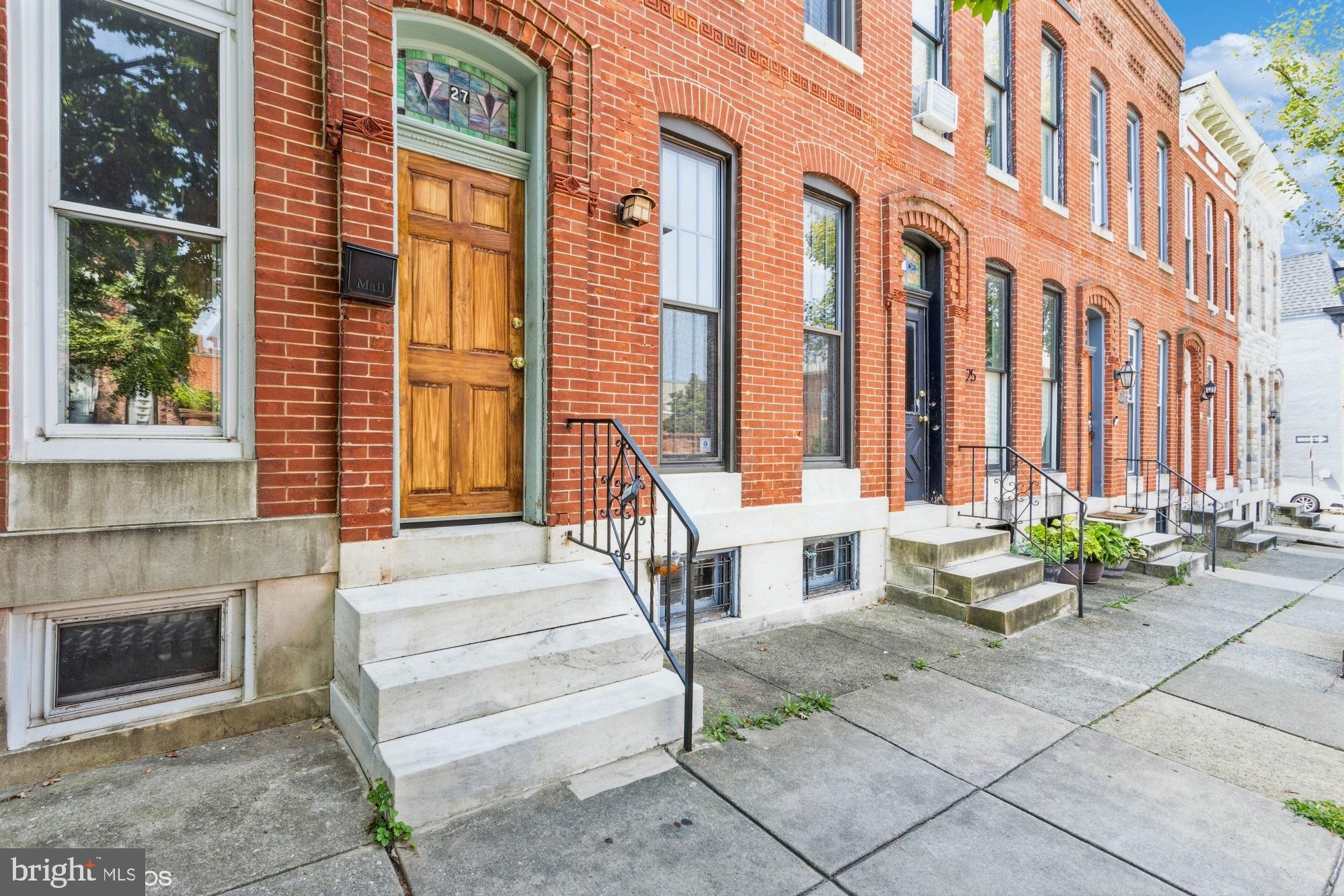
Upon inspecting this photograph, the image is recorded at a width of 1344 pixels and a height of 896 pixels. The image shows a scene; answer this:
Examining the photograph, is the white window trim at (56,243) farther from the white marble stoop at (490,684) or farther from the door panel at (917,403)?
the door panel at (917,403)

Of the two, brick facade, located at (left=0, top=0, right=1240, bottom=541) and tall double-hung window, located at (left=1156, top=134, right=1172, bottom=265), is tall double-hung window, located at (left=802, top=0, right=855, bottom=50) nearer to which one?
brick facade, located at (left=0, top=0, right=1240, bottom=541)

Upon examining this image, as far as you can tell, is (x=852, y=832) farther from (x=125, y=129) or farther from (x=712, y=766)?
(x=125, y=129)

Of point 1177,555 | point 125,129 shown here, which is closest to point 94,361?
point 125,129

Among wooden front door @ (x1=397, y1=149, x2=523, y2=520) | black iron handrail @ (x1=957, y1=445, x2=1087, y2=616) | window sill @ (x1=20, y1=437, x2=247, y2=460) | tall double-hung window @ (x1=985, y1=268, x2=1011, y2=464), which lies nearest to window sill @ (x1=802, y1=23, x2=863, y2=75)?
tall double-hung window @ (x1=985, y1=268, x2=1011, y2=464)

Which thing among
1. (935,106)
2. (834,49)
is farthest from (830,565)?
(935,106)

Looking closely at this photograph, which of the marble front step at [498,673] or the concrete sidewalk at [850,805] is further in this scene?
the marble front step at [498,673]

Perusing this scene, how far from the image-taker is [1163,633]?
5.35m

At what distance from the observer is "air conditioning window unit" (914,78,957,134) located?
6473 mm

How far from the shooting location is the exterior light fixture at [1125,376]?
9.48 meters

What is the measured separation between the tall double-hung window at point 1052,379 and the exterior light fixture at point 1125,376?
147 cm

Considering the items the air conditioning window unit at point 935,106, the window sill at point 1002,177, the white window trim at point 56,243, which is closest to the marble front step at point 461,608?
the white window trim at point 56,243

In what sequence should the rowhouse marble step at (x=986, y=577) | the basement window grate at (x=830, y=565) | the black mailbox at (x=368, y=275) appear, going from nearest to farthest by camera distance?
1. the black mailbox at (x=368, y=275)
2. the rowhouse marble step at (x=986, y=577)
3. the basement window grate at (x=830, y=565)

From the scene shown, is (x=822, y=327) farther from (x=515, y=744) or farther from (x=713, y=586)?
(x=515, y=744)

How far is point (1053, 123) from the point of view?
8.59m
